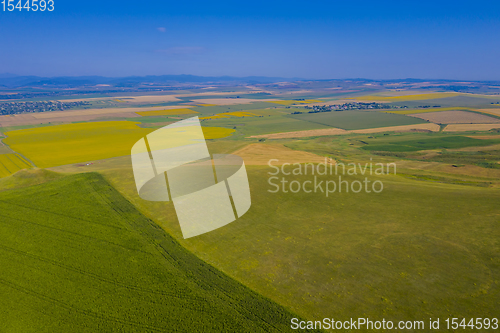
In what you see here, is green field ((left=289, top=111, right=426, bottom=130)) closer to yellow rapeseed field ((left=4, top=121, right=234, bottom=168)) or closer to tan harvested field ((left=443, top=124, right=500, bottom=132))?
tan harvested field ((left=443, top=124, right=500, bottom=132))

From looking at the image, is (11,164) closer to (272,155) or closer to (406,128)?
(272,155)

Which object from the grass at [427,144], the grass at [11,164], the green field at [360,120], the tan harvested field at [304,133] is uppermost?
the green field at [360,120]

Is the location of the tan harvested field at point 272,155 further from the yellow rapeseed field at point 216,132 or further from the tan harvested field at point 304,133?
the yellow rapeseed field at point 216,132

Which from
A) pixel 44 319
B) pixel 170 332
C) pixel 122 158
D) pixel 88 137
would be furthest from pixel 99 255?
pixel 88 137

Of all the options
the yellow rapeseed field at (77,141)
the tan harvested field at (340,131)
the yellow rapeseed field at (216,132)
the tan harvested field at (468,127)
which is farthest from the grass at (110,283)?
the tan harvested field at (468,127)

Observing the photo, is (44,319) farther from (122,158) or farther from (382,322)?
(122,158)

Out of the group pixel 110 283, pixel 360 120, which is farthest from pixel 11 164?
pixel 360 120
